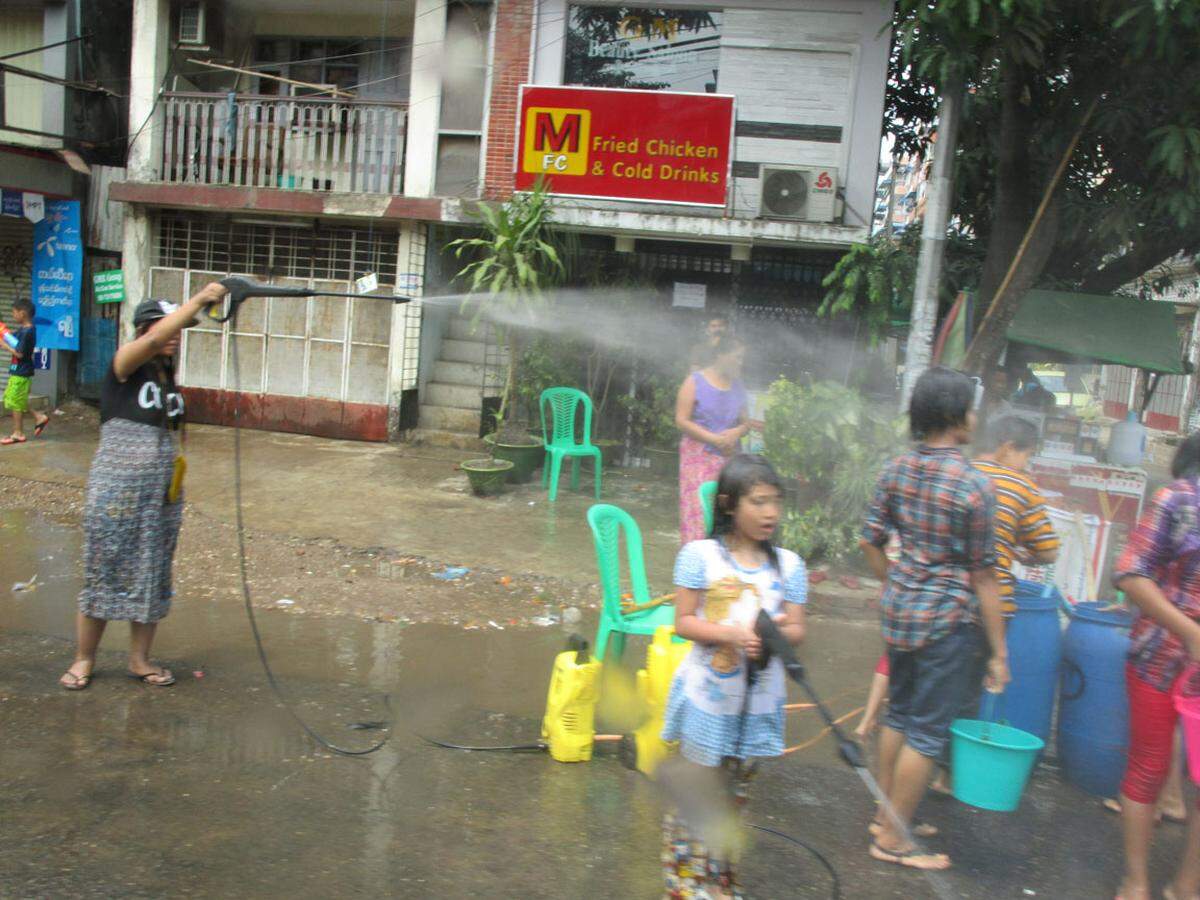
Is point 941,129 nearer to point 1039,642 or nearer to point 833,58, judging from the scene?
point 833,58

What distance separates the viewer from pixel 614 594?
14.3 ft

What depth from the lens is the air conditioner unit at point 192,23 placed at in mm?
11745

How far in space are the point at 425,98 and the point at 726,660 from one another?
9.85 m

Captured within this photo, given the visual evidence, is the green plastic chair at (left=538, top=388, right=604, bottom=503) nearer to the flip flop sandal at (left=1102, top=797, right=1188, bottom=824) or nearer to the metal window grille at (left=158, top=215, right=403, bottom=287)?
the metal window grille at (left=158, top=215, right=403, bottom=287)

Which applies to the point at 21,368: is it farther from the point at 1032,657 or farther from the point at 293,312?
the point at 1032,657

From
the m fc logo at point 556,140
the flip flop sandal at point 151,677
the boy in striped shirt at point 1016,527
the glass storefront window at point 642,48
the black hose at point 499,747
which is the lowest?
the flip flop sandal at point 151,677

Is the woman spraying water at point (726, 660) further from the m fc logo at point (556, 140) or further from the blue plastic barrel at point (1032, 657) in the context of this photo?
the m fc logo at point (556, 140)

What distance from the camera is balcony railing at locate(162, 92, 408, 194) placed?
451 inches

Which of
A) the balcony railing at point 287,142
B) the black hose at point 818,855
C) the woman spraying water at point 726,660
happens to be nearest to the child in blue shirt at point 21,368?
the balcony railing at point 287,142

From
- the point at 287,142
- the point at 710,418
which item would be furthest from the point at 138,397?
the point at 287,142

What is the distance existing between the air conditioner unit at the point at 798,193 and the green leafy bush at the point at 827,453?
348 cm

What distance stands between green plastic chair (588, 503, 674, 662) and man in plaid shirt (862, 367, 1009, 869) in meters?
1.23

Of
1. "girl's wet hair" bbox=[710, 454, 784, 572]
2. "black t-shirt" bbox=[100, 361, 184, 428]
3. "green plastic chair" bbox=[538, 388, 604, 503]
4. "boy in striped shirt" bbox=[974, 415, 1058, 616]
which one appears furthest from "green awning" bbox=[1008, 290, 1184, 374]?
"black t-shirt" bbox=[100, 361, 184, 428]

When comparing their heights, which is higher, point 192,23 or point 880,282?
point 192,23
